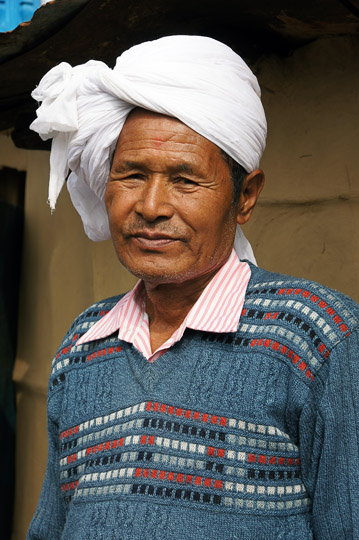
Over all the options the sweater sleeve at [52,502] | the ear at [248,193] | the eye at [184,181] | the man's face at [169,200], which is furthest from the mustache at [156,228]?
the sweater sleeve at [52,502]

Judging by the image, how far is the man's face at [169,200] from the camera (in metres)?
1.86

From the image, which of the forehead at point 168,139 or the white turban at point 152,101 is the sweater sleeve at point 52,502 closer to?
the white turban at point 152,101

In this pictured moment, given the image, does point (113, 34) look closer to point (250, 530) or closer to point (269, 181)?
point (269, 181)

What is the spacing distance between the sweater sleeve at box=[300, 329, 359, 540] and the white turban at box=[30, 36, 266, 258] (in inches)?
21.0

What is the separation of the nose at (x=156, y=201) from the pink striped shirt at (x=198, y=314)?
0.25 m

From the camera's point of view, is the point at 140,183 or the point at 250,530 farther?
the point at 140,183

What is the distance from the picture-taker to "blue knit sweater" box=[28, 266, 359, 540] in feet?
5.58

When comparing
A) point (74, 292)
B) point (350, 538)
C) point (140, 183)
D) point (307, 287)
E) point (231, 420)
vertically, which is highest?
point (74, 292)

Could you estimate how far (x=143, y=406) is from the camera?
72.4 inches

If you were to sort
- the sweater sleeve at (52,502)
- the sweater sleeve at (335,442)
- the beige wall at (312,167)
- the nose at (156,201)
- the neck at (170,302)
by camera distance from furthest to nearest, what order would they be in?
the beige wall at (312,167)
the sweater sleeve at (52,502)
the neck at (170,302)
the nose at (156,201)
the sweater sleeve at (335,442)

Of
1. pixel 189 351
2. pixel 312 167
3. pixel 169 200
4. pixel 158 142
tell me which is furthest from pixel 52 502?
pixel 312 167

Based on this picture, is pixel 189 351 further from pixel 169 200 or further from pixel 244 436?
pixel 169 200

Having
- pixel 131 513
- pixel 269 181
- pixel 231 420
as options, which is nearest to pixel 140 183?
pixel 231 420

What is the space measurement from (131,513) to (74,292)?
2187 millimetres
